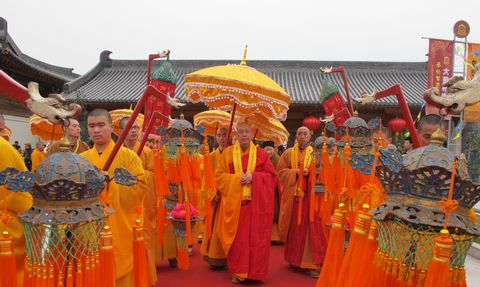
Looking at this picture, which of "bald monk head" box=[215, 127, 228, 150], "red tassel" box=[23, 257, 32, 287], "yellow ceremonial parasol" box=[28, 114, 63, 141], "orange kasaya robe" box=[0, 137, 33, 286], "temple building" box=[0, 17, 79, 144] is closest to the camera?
"red tassel" box=[23, 257, 32, 287]

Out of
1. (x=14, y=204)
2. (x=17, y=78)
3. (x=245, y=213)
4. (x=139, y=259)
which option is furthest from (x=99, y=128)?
(x=17, y=78)

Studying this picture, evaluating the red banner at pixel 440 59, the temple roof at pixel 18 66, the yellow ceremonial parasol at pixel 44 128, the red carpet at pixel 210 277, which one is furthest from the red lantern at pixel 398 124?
the temple roof at pixel 18 66

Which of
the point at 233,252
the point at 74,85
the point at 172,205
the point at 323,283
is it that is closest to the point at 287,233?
the point at 233,252

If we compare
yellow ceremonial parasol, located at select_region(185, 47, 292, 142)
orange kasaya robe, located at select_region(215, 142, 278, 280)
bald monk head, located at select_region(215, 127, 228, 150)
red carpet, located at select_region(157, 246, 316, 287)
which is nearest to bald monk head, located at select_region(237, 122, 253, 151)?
orange kasaya robe, located at select_region(215, 142, 278, 280)

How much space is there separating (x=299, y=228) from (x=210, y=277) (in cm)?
129

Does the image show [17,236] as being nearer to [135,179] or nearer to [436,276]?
[135,179]

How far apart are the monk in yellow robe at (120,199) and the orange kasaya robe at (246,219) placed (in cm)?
169

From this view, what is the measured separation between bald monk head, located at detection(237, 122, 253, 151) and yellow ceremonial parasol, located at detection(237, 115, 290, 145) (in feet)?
0.33

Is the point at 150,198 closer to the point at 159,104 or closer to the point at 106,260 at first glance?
the point at 159,104

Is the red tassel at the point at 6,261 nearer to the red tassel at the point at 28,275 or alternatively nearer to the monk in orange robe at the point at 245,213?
the red tassel at the point at 28,275

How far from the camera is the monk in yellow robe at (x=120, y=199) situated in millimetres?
2727

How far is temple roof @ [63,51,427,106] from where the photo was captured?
15.8 m

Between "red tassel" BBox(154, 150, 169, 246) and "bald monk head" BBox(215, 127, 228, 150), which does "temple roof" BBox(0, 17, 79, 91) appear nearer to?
"bald monk head" BBox(215, 127, 228, 150)

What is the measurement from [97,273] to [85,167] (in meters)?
0.48
